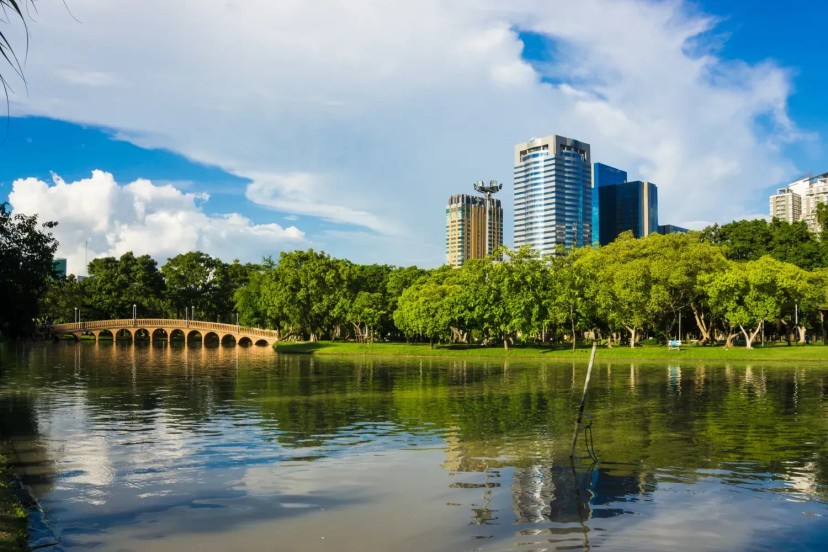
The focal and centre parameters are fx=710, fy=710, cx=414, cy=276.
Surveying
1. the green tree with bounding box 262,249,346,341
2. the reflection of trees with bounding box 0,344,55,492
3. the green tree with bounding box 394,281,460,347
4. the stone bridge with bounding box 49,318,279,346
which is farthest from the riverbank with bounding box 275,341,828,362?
the reflection of trees with bounding box 0,344,55,492

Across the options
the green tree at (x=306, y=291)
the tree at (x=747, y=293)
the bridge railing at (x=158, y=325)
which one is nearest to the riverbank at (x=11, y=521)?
the tree at (x=747, y=293)

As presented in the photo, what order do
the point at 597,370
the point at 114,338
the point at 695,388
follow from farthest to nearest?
the point at 114,338
the point at 597,370
the point at 695,388

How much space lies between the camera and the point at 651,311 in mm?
77938

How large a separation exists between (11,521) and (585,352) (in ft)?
233

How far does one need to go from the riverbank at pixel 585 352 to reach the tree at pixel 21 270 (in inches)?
2143

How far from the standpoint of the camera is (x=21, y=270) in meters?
31.9

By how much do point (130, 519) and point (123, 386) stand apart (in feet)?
112

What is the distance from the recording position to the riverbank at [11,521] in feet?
41.0

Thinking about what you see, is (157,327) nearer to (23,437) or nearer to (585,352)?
(585,352)

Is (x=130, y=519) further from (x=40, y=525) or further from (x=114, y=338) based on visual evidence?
(x=114, y=338)

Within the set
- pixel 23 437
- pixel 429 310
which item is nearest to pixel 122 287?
pixel 429 310

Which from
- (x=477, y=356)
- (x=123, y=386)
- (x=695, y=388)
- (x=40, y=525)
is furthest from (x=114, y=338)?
(x=40, y=525)

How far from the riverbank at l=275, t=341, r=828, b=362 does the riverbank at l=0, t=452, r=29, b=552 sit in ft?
213

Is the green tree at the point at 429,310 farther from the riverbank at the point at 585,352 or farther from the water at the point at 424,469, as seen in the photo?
the water at the point at 424,469
